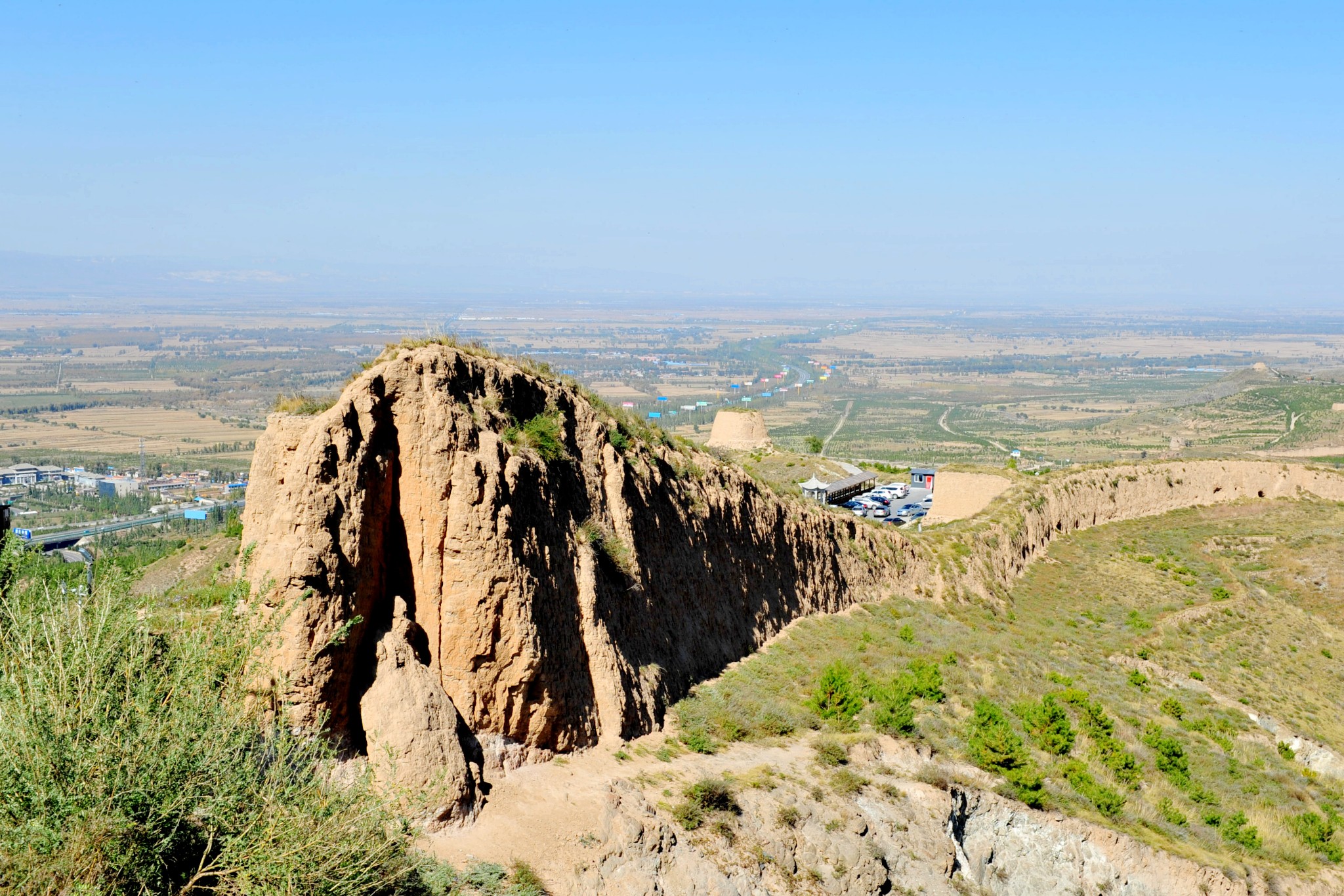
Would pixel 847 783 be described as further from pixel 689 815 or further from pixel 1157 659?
pixel 1157 659

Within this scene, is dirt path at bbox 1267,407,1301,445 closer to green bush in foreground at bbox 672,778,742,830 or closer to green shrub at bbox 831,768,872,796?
green shrub at bbox 831,768,872,796

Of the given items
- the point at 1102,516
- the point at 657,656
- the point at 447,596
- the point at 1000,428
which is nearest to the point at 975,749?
the point at 657,656

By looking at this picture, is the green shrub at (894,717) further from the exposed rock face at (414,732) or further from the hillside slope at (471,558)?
the exposed rock face at (414,732)

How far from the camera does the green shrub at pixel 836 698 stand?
18812mm

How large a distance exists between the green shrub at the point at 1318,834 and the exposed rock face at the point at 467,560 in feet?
42.1

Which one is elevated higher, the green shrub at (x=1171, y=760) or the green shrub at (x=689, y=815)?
the green shrub at (x=689, y=815)

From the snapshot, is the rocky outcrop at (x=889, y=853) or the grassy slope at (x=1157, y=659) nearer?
the rocky outcrop at (x=889, y=853)

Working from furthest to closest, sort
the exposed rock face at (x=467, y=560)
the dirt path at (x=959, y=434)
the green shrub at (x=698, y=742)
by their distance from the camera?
the dirt path at (x=959, y=434) < the green shrub at (x=698, y=742) < the exposed rock face at (x=467, y=560)

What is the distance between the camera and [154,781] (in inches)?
347

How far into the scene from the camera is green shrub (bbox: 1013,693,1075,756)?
20750 millimetres

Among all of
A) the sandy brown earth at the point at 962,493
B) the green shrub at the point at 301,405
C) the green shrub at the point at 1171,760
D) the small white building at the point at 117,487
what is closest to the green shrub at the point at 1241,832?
the green shrub at the point at 1171,760

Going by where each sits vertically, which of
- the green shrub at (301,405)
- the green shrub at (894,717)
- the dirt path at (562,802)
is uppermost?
the green shrub at (301,405)

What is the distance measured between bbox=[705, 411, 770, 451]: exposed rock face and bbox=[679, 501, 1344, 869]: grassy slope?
2097 cm

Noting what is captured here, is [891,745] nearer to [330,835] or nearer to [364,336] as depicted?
[330,835]
